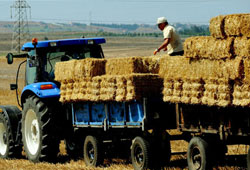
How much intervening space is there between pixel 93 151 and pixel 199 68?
3889 millimetres

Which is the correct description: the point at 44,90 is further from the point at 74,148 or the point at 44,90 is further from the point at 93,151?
the point at 74,148

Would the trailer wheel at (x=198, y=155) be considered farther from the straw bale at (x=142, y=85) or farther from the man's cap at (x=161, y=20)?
the man's cap at (x=161, y=20)

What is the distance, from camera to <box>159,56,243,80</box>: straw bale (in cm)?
912

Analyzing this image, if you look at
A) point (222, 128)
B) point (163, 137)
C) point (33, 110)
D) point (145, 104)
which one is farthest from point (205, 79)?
point (33, 110)

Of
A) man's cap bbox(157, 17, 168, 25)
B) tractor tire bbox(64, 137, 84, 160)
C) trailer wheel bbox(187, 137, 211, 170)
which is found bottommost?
tractor tire bbox(64, 137, 84, 160)

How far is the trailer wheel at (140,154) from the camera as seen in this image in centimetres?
1123

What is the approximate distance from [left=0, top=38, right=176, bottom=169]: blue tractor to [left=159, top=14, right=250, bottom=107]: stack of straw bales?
38.5 inches

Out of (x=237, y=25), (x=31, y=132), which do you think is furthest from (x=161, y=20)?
(x=31, y=132)

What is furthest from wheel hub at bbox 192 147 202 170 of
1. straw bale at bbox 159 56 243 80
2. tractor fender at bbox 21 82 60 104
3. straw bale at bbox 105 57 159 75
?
tractor fender at bbox 21 82 60 104

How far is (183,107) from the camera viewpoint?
10.5 meters

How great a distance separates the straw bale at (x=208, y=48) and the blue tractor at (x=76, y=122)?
56.4 inches

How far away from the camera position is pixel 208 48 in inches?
381

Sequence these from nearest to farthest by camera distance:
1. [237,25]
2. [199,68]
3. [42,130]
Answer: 1. [237,25]
2. [199,68]
3. [42,130]

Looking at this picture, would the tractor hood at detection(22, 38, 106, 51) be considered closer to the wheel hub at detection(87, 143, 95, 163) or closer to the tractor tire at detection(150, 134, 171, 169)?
the wheel hub at detection(87, 143, 95, 163)
